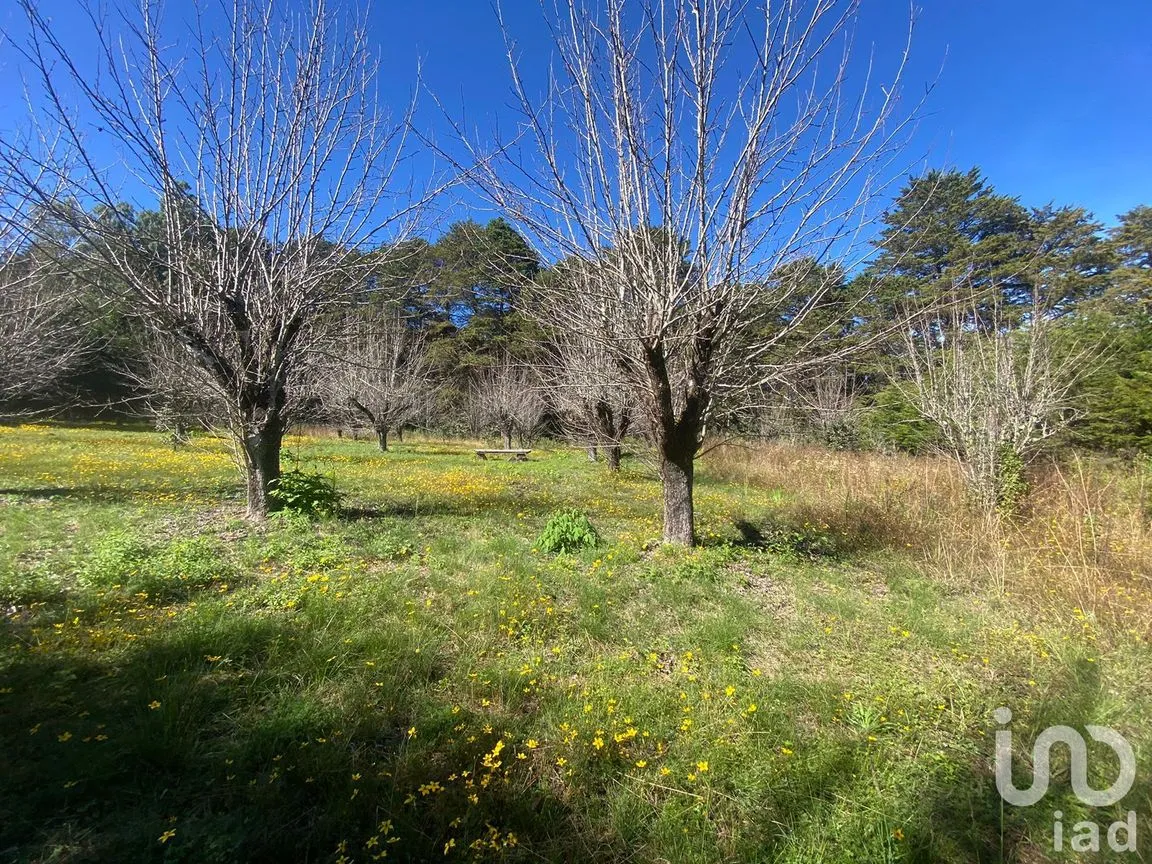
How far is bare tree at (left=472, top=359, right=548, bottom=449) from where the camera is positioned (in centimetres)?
2373

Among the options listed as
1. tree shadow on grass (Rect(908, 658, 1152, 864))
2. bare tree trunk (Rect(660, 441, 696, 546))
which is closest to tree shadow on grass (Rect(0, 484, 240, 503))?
bare tree trunk (Rect(660, 441, 696, 546))

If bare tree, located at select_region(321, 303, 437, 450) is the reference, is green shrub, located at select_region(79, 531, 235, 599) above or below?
below

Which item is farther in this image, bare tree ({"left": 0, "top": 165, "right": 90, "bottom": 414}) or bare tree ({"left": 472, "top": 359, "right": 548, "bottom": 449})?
bare tree ({"left": 472, "top": 359, "right": 548, "bottom": 449})

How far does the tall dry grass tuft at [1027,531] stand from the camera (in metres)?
3.86

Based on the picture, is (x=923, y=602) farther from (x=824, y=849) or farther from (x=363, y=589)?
(x=363, y=589)

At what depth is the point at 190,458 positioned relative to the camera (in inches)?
504

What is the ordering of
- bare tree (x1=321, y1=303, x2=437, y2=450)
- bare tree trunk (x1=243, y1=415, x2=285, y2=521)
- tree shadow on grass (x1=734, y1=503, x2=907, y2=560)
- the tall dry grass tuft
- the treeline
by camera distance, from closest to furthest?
the tall dry grass tuft → the treeline → tree shadow on grass (x1=734, y1=503, x2=907, y2=560) → bare tree trunk (x1=243, y1=415, x2=285, y2=521) → bare tree (x1=321, y1=303, x2=437, y2=450)

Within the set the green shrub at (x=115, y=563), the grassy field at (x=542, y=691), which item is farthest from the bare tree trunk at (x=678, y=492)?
the green shrub at (x=115, y=563)

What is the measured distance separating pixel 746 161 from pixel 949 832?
436 cm

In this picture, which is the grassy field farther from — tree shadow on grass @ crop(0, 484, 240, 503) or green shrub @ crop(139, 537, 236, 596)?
tree shadow on grass @ crop(0, 484, 240, 503)

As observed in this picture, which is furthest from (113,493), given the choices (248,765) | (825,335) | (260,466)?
(825,335)

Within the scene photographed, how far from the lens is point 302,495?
6004mm

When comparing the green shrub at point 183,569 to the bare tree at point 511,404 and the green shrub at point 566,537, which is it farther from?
the bare tree at point 511,404

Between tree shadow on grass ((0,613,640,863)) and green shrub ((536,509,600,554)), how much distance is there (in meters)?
2.45
